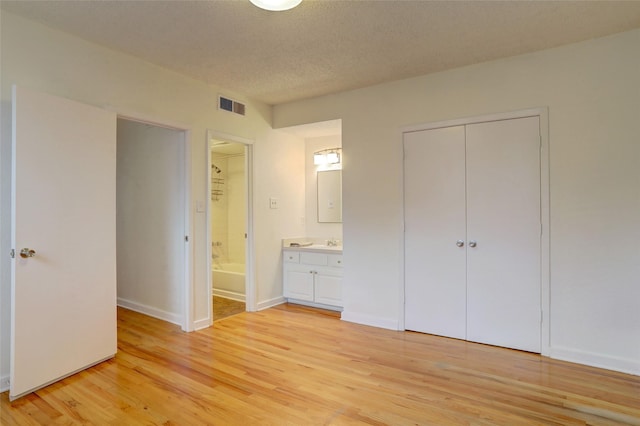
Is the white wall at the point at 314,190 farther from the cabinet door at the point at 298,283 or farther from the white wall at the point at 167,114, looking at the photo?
the cabinet door at the point at 298,283

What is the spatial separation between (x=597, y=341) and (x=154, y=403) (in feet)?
10.6

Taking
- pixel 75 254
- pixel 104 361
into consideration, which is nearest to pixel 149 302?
pixel 104 361

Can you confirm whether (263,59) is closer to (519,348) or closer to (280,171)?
(280,171)

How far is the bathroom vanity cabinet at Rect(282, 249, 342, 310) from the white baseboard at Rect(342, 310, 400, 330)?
31cm

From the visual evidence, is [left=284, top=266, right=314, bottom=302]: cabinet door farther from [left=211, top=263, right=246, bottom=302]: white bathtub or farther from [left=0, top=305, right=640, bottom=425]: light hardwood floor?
[left=0, top=305, right=640, bottom=425]: light hardwood floor

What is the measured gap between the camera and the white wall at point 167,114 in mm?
2414

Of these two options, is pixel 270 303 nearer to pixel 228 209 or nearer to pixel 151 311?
pixel 151 311

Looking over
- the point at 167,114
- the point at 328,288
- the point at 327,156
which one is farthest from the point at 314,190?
the point at 167,114

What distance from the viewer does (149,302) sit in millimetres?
4164

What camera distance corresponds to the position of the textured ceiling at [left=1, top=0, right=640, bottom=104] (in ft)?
7.75

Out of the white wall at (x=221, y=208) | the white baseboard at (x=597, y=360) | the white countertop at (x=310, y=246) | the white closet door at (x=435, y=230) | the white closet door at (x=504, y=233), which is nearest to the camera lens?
the white baseboard at (x=597, y=360)

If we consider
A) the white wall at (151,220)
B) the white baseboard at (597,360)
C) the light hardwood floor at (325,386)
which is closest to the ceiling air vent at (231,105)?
the white wall at (151,220)

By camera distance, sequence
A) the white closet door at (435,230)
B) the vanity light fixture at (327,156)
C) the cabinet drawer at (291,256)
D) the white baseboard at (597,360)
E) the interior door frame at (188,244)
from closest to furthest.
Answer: the white baseboard at (597,360) → the white closet door at (435,230) → the interior door frame at (188,244) → the cabinet drawer at (291,256) → the vanity light fixture at (327,156)

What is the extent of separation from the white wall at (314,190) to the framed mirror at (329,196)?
0.25 ft
